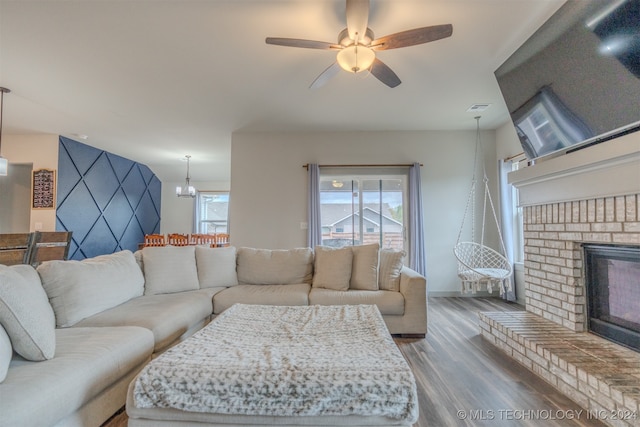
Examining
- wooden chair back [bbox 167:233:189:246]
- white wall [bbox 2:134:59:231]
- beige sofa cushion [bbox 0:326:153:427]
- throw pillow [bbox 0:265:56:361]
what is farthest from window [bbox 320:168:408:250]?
white wall [bbox 2:134:59:231]

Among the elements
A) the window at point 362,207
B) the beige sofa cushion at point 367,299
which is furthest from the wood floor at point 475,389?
the window at point 362,207

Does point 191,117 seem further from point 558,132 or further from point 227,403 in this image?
point 558,132

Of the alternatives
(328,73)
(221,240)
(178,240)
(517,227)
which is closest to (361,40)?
(328,73)

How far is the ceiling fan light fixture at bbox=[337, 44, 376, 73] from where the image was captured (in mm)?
2007

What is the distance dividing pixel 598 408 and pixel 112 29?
4.08m

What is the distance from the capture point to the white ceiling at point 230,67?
208cm

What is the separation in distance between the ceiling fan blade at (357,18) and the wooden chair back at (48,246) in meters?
3.00

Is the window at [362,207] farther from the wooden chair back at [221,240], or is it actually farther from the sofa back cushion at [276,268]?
the wooden chair back at [221,240]

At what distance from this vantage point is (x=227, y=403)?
1221 millimetres

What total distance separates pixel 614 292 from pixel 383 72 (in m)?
2.36

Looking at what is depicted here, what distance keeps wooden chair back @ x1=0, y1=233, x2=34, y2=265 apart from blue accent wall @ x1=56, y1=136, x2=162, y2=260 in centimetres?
317

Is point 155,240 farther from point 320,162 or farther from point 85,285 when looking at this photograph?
point 85,285

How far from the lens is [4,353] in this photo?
1.23 metres

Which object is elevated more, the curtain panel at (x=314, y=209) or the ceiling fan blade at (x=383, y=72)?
the ceiling fan blade at (x=383, y=72)
